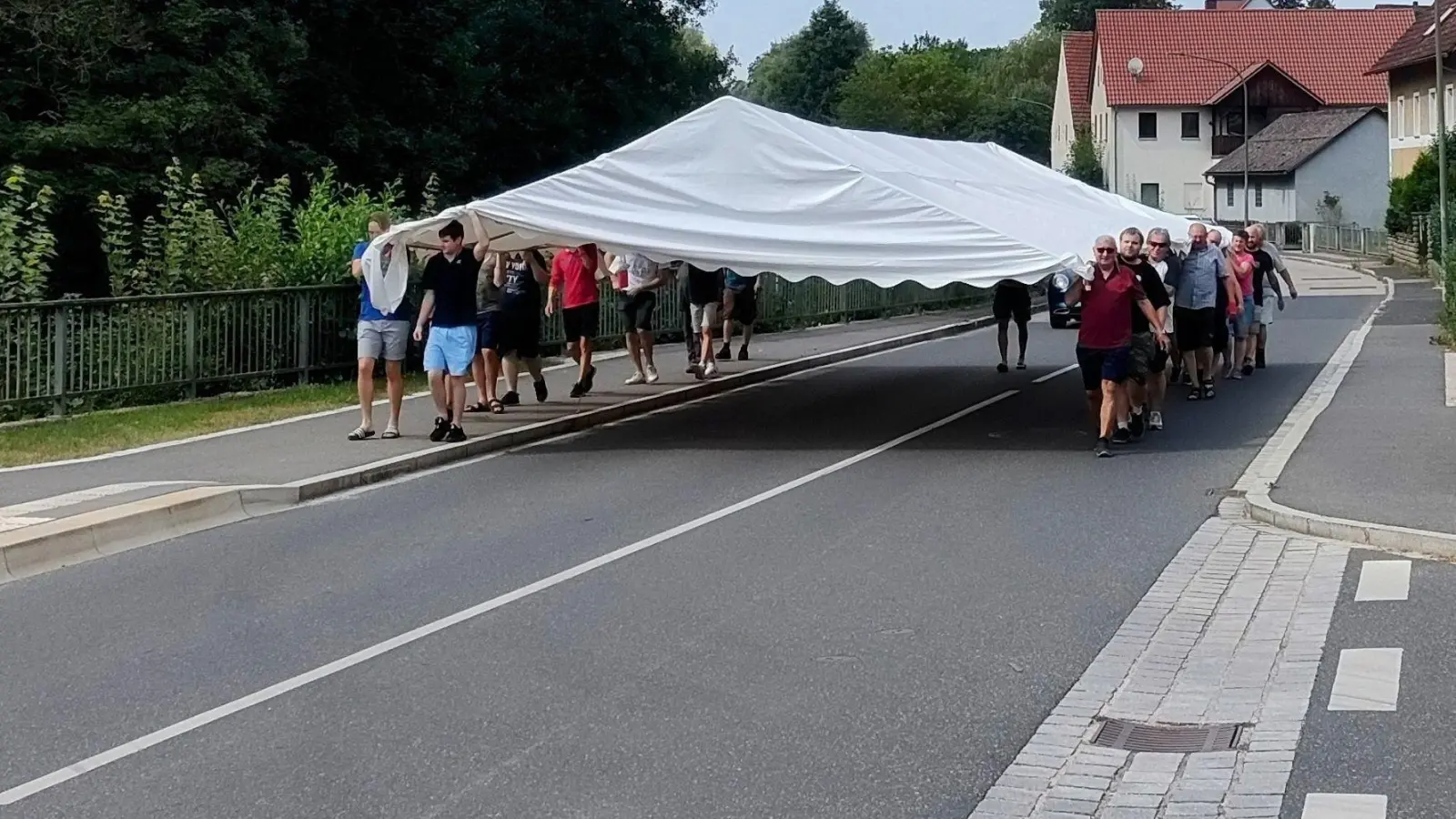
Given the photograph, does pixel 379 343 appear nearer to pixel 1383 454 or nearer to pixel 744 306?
pixel 1383 454

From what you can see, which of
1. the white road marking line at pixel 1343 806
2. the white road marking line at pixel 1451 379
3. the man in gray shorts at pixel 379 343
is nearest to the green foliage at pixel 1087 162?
the white road marking line at pixel 1451 379

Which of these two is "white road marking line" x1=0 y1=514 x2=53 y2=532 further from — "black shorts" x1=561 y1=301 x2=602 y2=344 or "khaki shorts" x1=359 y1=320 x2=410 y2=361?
"black shorts" x1=561 y1=301 x2=602 y2=344

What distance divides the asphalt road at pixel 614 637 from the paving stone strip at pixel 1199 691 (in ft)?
0.57

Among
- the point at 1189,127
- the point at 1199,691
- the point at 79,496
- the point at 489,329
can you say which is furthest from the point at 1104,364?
the point at 1189,127

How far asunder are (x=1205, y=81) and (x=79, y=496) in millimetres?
88758

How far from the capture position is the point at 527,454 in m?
16.4

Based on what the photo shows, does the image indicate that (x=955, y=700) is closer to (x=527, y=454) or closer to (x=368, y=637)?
(x=368, y=637)

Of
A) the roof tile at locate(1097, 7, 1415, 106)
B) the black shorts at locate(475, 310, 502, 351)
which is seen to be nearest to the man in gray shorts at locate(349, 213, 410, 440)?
the black shorts at locate(475, 310, 502, 351)

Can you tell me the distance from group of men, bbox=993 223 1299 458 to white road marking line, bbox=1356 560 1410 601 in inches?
210

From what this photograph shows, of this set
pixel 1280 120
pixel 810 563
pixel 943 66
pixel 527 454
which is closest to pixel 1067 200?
pixel 527 454

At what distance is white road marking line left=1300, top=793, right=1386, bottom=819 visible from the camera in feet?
19.3

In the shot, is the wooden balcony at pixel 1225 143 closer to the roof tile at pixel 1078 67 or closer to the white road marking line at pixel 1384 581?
the roof tile at pixel 1078 67

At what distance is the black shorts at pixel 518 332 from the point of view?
18688 mm

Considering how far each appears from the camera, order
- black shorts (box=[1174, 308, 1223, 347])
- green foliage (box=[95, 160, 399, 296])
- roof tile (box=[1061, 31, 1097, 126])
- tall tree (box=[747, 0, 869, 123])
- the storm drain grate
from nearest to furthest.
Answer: the storm drain grate
black shorts (box=[1174, 308, 1223, 347])
green foliage (box=[95, 160, 399, 296])
roof tile (box=[1061, 31, 1097, 126])
tall tree (box=[747, 0, 869, 123])
